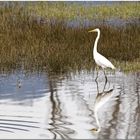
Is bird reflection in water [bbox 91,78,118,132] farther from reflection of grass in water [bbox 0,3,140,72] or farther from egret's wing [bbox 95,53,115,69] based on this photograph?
reflection of grass in water [bbox 0,3,140,72]

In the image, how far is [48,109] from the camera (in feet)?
34.1

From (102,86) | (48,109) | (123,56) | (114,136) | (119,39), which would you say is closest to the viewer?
(114,136)

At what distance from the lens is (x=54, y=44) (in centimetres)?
1822

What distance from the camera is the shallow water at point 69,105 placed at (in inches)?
339

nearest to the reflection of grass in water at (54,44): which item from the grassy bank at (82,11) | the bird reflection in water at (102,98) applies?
the bird reflection in water at (102,98)

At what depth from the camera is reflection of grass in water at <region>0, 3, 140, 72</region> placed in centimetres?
1620

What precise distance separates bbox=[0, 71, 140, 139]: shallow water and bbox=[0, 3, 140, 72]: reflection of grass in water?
1261mm

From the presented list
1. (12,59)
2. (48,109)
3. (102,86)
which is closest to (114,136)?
(48,109)

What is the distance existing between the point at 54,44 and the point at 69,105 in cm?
762

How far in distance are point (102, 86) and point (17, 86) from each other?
2045mm

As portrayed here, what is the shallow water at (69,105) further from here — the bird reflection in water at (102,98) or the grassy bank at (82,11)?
the grassy bank at (82,11)

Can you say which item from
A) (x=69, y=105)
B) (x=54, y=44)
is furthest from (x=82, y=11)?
(x=69, y=105)

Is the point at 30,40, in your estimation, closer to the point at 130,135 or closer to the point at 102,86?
the point at 102,86

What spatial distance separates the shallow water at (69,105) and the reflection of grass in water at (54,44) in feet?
4.14
